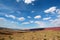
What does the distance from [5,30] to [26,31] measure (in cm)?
96

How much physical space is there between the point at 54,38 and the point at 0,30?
234cm

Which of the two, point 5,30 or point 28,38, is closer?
point 28,38

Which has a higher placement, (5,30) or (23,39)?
(5,30)

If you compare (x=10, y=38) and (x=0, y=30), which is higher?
(x=0, y=30)

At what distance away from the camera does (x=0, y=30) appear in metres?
5.57

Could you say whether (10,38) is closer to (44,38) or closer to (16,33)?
(16,33)

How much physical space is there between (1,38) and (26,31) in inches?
49.3

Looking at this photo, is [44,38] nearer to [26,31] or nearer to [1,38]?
[26,31]

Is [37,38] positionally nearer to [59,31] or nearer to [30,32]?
[30,32]

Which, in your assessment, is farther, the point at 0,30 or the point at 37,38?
the point at 0,30

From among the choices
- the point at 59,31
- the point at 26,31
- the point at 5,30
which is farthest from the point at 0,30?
the point at 59,31

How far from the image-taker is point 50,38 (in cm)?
497

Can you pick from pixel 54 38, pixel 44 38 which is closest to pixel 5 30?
pixel 44 38

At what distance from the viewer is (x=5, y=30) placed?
578cm
